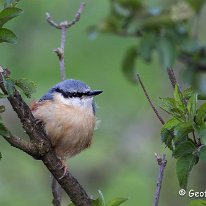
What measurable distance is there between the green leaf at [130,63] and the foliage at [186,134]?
184 cm

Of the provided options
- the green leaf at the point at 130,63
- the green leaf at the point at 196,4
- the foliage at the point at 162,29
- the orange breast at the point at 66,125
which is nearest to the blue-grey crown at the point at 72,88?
the orange breast at the point at 66,125

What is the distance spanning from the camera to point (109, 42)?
30.5 ft

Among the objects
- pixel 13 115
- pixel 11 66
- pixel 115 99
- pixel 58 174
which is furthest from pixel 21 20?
pixel 58 174

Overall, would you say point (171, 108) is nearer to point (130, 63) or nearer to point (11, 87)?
point (11, 87)

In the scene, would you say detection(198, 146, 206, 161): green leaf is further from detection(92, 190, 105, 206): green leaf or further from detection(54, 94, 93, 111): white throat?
detection(54, 94, 93, 111): white throat

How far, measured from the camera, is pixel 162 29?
4723 mm

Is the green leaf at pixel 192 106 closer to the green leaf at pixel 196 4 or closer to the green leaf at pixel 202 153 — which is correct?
the green leaf at pixel 202 153

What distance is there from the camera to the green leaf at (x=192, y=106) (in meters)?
3.14

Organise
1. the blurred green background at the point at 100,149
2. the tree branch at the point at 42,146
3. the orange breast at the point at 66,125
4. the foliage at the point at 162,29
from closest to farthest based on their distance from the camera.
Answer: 1. the tree branch at the point at 42,146
2. the orange breast at the point at 66,125
3. the foliage at the point at 162,29
4. the blurred green background at the point at 100,149

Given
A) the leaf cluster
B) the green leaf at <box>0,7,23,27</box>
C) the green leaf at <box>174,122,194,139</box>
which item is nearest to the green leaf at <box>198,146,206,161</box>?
the green leaf at <box>174,122,194,139</box>

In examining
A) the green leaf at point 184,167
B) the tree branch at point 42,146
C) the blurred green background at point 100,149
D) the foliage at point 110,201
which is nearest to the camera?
the green leaf at point 184,167

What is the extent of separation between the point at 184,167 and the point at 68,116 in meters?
1.43

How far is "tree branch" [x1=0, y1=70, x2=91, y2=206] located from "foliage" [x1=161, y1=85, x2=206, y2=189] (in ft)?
2.10

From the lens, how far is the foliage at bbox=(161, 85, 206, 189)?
3057 millimetres
